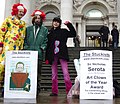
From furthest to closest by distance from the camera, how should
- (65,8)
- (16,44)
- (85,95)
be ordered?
(65,8), (16,44), (85,95)

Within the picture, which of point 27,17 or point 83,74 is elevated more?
point 27,17

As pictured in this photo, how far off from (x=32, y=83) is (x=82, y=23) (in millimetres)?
23601

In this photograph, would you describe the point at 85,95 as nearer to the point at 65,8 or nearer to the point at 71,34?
the point at 71,34

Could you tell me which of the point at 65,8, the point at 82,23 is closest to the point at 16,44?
the point at 65,8

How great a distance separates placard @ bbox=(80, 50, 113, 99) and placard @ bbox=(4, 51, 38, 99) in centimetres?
104

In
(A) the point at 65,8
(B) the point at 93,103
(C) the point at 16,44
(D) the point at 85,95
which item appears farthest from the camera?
(A) the point at 65,8

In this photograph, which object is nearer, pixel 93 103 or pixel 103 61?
pixel 93 103

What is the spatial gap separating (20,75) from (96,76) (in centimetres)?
158

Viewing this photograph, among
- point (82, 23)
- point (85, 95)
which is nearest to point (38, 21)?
point (85, 95)

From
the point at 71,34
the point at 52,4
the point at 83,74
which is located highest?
the point at 52,4

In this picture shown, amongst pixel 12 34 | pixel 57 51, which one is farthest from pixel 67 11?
pixel 12 34

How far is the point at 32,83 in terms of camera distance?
5965mm

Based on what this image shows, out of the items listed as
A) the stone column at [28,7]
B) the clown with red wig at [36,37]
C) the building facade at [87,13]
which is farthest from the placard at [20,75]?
the building facade at [87,13]

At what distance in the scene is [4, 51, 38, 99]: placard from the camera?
5.94 m
